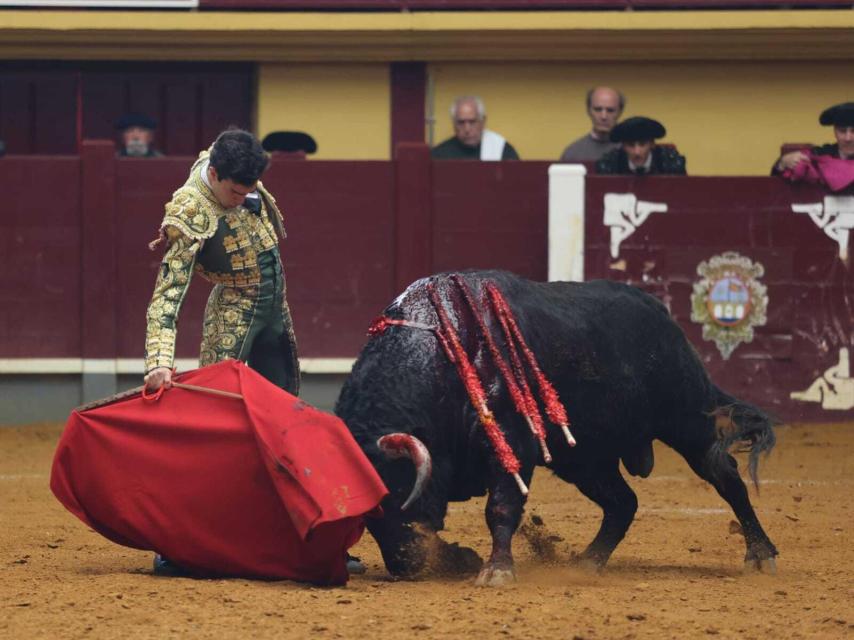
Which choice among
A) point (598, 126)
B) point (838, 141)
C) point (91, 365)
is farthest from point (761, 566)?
point (91, 365)

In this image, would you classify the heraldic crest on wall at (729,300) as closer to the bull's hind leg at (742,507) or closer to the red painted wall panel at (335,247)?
the red painted wall panel at (335,247)

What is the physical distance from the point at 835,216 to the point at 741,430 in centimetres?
406

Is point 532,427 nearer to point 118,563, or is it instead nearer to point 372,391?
point 372,391

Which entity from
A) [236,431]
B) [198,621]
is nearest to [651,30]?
[236,431]

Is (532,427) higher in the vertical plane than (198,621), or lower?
higher

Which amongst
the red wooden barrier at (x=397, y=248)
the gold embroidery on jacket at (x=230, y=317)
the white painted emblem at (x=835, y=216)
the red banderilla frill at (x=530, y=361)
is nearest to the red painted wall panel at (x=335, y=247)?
the red wooden barrier at (x=397, y=248)

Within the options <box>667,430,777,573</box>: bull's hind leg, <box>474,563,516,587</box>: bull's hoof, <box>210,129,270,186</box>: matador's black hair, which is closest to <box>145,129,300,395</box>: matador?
<box>210,129,270,186</box>: matador's black hair

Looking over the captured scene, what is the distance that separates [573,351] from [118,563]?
1490 mm

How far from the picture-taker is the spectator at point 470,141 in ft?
32.5

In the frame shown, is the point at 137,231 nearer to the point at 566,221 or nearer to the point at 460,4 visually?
the point at 566,221

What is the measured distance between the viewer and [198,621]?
4652mm

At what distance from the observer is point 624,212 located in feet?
32.0

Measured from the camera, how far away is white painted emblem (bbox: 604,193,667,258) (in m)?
9.76

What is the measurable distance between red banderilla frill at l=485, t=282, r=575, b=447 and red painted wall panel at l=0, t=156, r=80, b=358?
4668 millimetres
